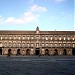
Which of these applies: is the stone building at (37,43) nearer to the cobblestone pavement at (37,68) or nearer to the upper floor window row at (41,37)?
the upper floor window row at (41,37)

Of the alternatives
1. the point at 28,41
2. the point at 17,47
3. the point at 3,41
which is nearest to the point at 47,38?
the point at 28,41

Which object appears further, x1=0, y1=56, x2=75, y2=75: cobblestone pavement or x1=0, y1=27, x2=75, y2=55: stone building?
x1=0, y1=27, x2=75, y2=55: stone building

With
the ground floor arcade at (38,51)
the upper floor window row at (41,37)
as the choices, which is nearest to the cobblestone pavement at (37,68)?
the ground floor arcade at (38,51)

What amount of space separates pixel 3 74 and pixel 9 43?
66.8 m

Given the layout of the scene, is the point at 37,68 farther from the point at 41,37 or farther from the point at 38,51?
the point at 41,37

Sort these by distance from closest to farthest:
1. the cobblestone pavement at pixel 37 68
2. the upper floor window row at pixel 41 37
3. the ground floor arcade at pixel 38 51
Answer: the cobblestone pavement at pixel 37 68, the ground floor arcade at pixel 38 51, the upper floor window row at pixel 41 37

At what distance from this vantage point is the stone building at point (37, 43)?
261 ft

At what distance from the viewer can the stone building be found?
3137 inches

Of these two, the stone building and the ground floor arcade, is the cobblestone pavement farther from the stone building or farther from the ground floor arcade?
the stone building

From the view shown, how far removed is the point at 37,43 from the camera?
263 feet

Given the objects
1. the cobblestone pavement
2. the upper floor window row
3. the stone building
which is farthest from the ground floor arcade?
the cobblestone pavement

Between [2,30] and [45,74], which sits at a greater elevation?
[2,30]

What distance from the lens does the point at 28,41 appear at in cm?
8019

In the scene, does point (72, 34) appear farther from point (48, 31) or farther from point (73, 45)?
point (48, 31)
